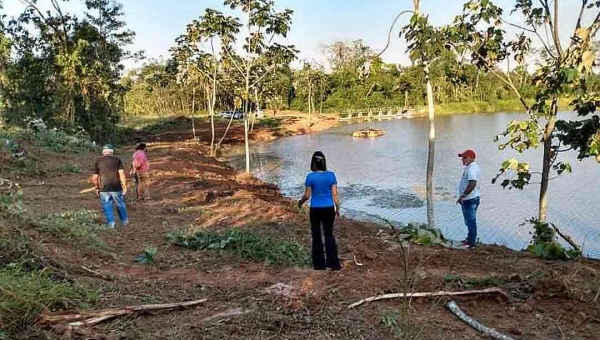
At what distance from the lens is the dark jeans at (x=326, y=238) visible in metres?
5.60

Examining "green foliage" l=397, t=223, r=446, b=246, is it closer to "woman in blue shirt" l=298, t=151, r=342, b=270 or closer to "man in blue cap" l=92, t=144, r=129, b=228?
"woman in blue shirt" l=298, t=151, r=342, b=270

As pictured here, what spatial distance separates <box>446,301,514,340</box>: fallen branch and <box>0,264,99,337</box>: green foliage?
2858 mm

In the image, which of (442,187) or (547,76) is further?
(442,187)

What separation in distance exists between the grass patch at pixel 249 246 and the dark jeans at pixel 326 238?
13.2 inches

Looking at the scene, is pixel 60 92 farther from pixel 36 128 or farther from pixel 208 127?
pixel 208 127

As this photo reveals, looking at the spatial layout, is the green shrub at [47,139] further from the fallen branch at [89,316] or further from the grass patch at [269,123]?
the grass patch at [269,123]

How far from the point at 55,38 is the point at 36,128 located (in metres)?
6.46

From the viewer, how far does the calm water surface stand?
439 inches

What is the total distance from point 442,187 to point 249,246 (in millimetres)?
11021

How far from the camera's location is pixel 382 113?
199 ft

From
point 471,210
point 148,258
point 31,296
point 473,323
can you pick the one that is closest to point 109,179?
point 148,258

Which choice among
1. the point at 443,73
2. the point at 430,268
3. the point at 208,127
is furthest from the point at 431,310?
the point at 208,127

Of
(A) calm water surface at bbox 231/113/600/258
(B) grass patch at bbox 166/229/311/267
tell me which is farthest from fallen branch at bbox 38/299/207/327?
(A) calm water surface at bbox 231/113/600/258

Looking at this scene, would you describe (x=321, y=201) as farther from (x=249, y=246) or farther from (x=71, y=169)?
(x=71, y=169)
